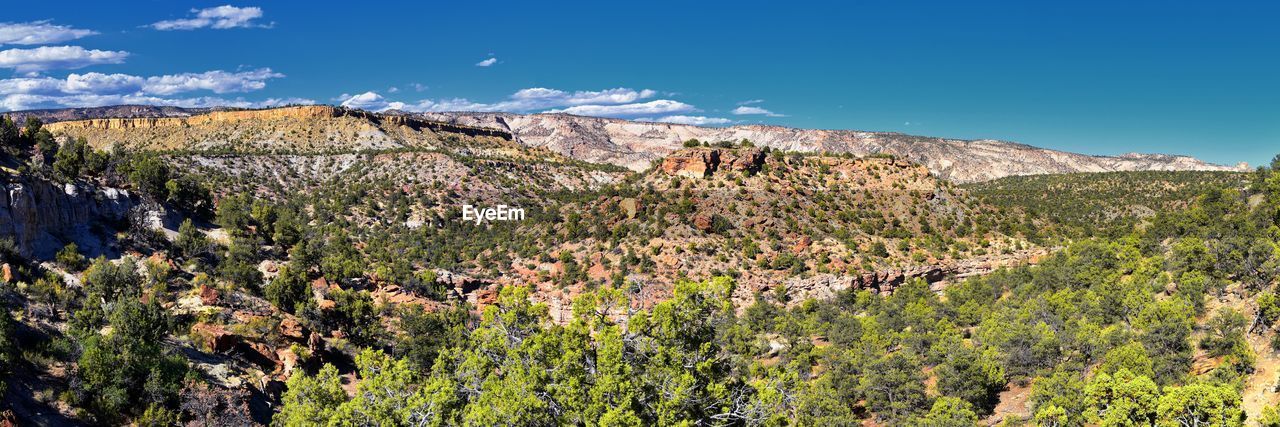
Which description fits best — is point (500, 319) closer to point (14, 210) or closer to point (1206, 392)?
point (1206, 392)

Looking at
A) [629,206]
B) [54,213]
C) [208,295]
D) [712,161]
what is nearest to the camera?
[54,213]

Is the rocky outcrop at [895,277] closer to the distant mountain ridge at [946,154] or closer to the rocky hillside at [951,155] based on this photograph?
the distant mountain ridge at [946,154]

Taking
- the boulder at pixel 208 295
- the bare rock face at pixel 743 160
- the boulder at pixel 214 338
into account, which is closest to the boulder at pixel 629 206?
the bare rock face at pixel 743 160

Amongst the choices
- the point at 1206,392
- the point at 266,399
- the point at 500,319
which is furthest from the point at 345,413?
the point at 1206,392

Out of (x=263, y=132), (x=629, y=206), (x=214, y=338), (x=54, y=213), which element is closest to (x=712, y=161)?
(x=629, y=206)

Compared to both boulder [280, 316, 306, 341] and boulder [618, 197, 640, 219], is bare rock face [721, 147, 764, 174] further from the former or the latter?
boulder [280, 316, 306, 341]

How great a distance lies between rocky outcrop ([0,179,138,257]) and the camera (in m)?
23.9

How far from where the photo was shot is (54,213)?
88.1 feet

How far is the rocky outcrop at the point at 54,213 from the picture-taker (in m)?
23.9

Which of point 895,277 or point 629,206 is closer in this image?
point 895,277

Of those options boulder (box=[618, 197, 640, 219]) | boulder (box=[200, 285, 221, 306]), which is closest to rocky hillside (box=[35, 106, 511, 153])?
boulder (box=[618, 197, 640, 219])

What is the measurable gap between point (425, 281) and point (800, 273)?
26227 millimetres

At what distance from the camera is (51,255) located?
83.5 ft

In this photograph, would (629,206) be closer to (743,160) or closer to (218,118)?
(743,160)
